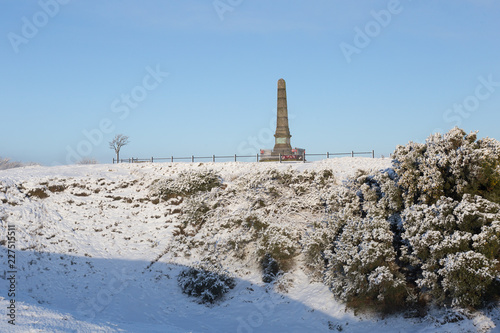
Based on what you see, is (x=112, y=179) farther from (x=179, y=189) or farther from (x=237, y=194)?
(x=237, y=194)

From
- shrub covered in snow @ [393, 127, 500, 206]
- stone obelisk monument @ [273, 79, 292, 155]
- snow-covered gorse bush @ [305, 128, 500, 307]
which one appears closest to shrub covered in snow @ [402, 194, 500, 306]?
snow-covered gorse bush @ [305, 128, 500, 307]

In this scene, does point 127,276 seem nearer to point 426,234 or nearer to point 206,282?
point 206,282

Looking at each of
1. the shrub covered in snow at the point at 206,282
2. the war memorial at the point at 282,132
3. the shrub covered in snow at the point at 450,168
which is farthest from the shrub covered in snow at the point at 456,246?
the war memorial at the point at 282,132

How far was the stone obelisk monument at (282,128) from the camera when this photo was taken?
4831 centimetres

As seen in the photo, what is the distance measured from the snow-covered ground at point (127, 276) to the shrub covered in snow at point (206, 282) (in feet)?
1.49

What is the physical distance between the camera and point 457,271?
1736 cm

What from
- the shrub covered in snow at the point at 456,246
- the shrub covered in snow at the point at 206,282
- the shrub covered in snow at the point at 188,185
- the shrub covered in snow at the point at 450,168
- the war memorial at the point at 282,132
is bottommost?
the shrub covered in snow at the point at 206,282

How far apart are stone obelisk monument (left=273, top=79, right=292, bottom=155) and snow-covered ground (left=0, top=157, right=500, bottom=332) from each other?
8368 mm

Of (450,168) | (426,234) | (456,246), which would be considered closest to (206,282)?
(426,234)

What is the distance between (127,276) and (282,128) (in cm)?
2714

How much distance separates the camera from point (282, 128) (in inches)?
1909

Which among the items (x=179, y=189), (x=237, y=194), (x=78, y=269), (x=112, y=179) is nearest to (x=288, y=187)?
(x=237, y=194)

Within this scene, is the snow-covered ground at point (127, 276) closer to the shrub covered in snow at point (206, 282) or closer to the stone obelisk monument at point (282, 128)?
the shrub covered in snow at point (206, 282)

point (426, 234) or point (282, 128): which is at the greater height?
point (282, 128)
